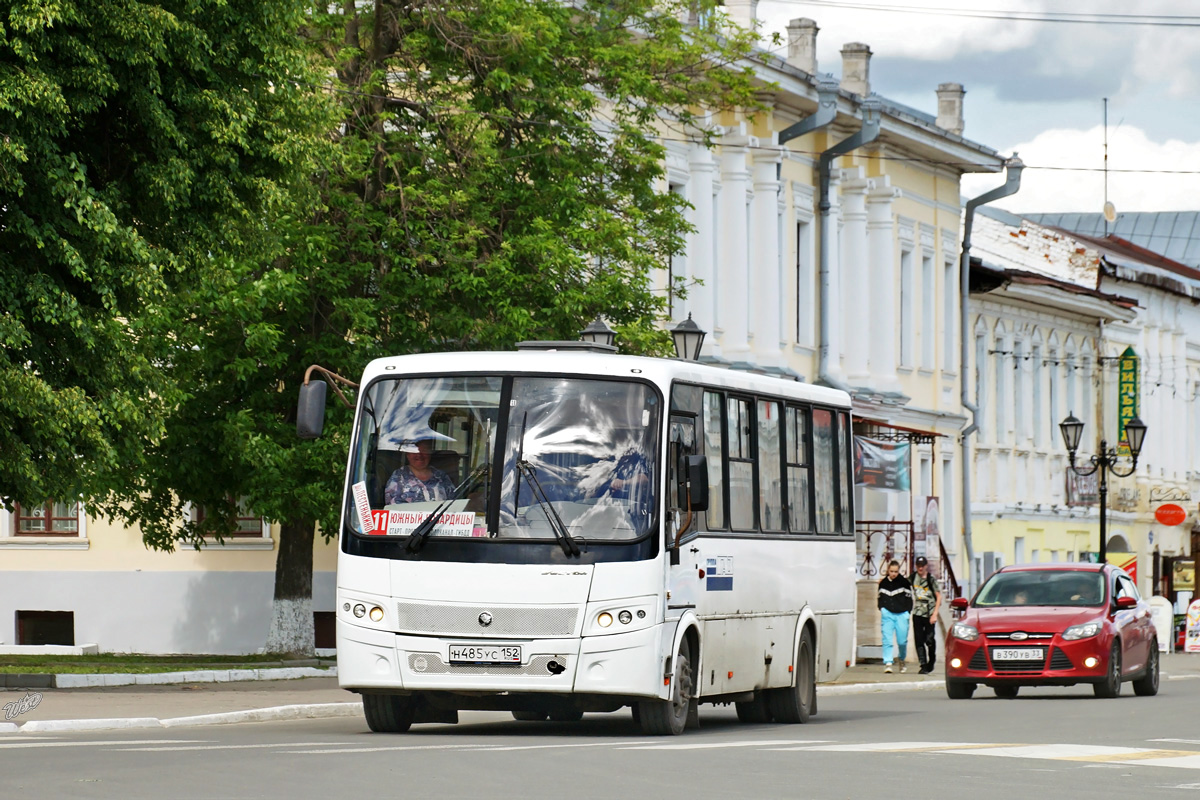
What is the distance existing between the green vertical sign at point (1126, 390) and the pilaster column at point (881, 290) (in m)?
16.6

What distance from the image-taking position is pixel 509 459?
18172 millimetres

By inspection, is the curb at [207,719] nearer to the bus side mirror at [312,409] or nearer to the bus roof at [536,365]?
the bus side mirror at [312,409]

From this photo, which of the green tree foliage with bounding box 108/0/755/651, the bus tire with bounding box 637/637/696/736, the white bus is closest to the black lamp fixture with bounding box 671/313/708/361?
the green tree foliage with bounding box 108/0/755/651

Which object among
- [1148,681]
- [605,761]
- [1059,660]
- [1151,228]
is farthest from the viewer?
[1151,228]

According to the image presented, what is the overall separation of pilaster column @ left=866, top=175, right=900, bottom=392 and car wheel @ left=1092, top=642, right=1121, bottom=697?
22.3 m

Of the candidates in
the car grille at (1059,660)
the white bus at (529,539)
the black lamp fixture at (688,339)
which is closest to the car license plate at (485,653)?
the white bus at (529,539)

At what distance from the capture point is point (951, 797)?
41.8 ft

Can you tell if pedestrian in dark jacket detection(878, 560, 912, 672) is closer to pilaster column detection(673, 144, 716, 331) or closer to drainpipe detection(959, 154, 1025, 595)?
pilaster column detection(673, 144, 716, 331)

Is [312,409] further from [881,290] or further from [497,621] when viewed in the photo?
[881,290]

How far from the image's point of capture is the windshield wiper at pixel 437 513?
18.1 metres

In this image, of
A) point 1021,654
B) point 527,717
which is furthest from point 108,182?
point 1021,654

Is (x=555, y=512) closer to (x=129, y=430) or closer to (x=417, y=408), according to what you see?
(x=417, y=408)

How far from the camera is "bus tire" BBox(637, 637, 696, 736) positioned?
59.8ft

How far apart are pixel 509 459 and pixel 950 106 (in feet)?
132
